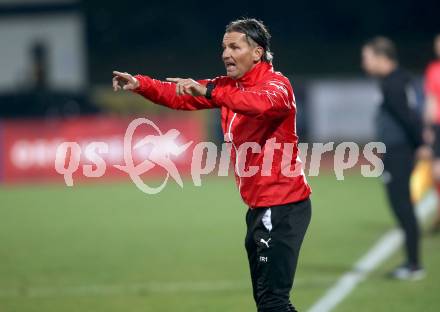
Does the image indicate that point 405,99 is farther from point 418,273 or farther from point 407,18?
point 407,18

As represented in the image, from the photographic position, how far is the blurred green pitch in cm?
862

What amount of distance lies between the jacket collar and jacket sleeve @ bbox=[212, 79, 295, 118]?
131 millimetres

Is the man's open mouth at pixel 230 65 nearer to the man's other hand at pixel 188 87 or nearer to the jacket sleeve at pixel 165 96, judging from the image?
the man's other hand at pixel 188 87

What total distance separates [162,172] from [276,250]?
1472 cm

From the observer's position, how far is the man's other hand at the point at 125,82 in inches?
244

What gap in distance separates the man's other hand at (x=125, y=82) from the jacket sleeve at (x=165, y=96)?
6cm

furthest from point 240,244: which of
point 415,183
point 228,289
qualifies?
point 415,183

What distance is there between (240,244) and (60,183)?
29.0ft

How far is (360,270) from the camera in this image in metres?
9.96
